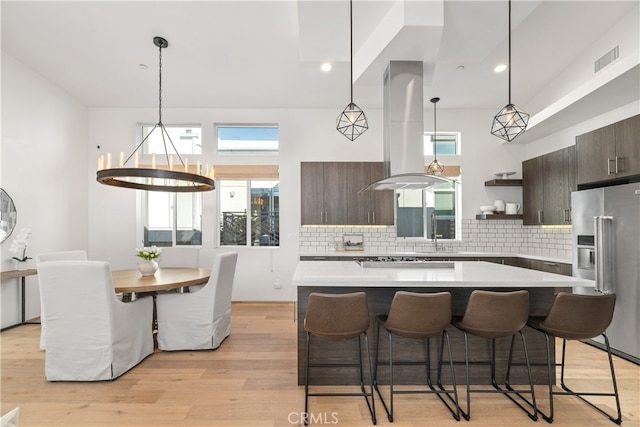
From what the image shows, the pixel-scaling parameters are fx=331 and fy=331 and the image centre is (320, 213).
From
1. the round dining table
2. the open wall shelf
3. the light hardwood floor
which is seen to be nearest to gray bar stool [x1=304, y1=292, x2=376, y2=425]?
the light hardwood floor

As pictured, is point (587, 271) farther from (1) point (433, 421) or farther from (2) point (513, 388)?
(1) point (433, 421)

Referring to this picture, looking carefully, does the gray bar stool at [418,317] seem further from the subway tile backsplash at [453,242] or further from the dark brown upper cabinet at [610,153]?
the subway tile backsplash at [453,242]

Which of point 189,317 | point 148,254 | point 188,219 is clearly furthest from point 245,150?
point 189,317

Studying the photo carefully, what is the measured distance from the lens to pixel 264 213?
19.1 feet

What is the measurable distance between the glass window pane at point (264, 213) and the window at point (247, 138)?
0.61 m

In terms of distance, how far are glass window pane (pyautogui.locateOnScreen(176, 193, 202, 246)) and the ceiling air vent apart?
19.1ft

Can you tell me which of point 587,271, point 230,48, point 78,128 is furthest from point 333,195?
point 78,128

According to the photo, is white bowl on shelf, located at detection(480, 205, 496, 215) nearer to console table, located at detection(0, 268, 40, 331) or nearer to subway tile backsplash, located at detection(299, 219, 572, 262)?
subway tile backsplash, located at detection(299, 219, 572, 262)

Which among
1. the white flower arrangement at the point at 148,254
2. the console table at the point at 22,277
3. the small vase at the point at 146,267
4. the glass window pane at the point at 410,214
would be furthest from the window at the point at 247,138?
the console table at the point at 22,277

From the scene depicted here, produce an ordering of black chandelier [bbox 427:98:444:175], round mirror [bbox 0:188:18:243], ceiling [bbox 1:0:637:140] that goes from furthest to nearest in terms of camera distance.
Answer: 1. black chandelier [bbox 427:98:444:175]
2. round mirror [bbox 0:188:18:243]
3. ceiling [bbox 1:0:637:140]

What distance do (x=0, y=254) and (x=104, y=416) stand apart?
3093 mm

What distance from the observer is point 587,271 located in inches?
142

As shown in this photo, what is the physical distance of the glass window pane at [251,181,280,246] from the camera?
5.78 metres

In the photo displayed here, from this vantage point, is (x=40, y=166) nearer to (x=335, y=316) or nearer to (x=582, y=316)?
(x=335, y=316)
